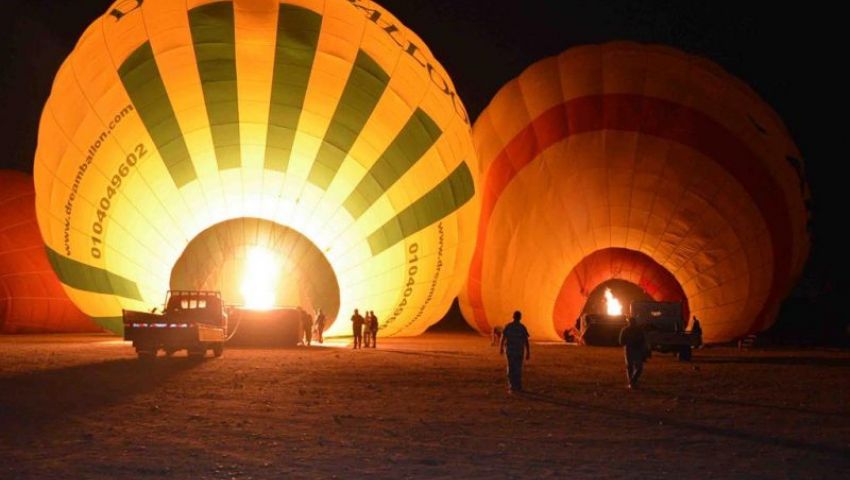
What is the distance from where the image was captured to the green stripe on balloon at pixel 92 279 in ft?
49.3

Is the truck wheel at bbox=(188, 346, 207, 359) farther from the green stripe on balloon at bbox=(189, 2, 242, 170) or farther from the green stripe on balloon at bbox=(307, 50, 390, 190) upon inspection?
the green stripe on balloon at bbox=(307, 50, 390, 190)

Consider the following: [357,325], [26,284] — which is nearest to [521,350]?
[357,325]

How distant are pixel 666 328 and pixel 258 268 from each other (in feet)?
23.1

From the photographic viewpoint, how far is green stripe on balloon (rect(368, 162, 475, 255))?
15594 mm

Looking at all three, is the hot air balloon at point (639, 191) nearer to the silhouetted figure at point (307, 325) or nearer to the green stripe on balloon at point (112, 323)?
the silhouetted figure at point (307, 325)

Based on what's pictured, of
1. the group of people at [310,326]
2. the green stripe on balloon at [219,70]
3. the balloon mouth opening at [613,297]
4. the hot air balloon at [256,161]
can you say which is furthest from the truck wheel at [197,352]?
the balloon mouth opening at [613,297]

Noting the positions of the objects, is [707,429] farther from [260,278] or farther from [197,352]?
[260,278]

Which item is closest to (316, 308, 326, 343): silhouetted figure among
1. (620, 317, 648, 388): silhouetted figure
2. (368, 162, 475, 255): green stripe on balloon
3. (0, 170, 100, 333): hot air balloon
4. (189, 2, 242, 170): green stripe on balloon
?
(368, 162, 475, 255): green stripe on balloon

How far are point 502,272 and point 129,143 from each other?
287 inches

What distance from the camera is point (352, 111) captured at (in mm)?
14672

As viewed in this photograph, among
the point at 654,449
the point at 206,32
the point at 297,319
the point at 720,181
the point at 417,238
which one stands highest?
the point at 206,32

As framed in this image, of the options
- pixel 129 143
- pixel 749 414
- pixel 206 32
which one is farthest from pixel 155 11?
pixel 749 414

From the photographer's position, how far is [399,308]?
1672cm

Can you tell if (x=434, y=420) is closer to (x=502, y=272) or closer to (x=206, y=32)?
(x=206, y=32)
